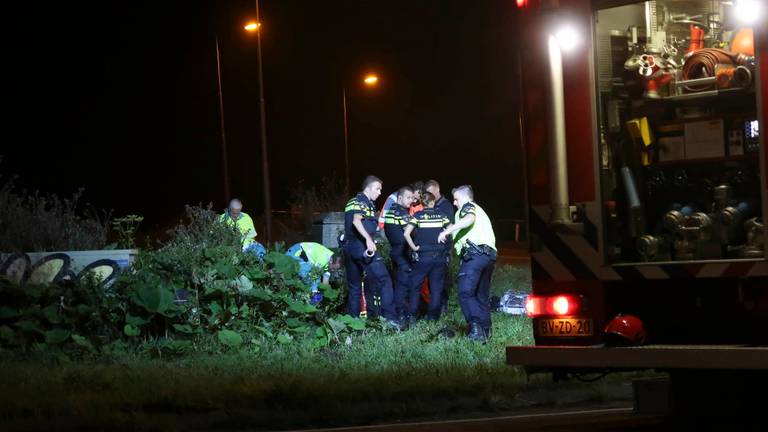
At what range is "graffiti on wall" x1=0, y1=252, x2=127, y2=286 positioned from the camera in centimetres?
1379

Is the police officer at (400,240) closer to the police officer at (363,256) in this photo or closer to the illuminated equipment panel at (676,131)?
the police officer at (363,256)

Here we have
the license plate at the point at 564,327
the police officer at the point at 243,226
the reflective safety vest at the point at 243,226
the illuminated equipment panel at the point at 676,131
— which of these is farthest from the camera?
the reflective safety vest at the point at 243,226

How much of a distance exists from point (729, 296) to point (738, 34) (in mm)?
1518

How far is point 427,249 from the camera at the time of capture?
14.0 metres

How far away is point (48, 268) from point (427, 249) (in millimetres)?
4218

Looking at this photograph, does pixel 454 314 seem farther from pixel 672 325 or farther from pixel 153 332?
pixel 672 325

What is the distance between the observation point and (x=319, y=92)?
52.5 metres

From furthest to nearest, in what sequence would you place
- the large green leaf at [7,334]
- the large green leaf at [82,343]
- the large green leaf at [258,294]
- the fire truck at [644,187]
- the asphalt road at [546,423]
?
the large green leaf at [258,294]
the large green leaf at [7,334]
the large green leaf at [82,343]
the asphalt road at [546,423]
the fire truck at [644,187]

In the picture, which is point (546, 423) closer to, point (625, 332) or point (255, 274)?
point (625, 332)

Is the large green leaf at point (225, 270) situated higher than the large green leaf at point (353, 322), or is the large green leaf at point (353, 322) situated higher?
the large green leaf at point (225, 270)

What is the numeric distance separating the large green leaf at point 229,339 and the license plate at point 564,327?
19.2ft

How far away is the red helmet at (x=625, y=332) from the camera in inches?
274

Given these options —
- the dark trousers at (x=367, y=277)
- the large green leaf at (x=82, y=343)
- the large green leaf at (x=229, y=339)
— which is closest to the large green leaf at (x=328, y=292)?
the dark trousers at (x=367, y=277)

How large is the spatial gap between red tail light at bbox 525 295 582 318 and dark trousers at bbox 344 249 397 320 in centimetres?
658
